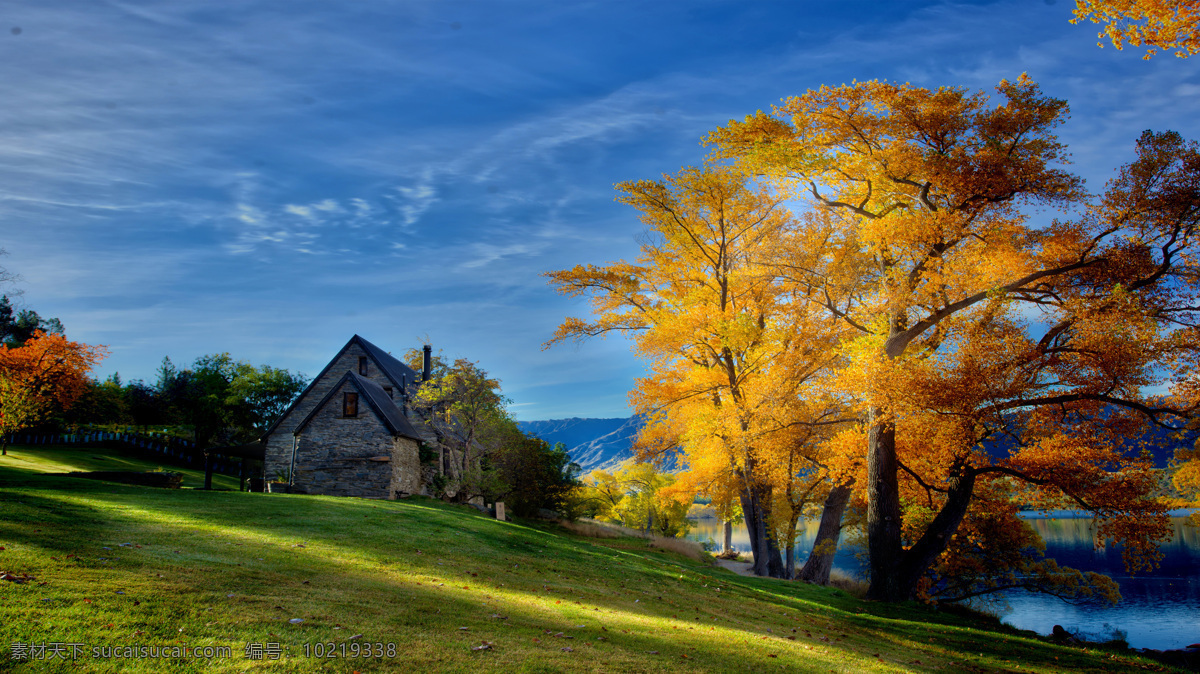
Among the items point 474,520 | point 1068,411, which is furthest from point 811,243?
point 474,520

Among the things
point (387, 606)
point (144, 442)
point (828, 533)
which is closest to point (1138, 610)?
point (828, 533)

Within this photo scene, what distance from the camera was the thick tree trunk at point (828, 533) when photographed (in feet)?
72.6

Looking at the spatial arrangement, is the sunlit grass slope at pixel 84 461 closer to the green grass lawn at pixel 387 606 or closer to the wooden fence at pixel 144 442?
the wooden fence at pixel 144 442

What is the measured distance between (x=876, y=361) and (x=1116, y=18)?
8621 mm

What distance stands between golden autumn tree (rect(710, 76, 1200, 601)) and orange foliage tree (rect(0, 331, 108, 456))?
164ft

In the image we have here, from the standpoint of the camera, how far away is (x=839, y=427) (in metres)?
22.1

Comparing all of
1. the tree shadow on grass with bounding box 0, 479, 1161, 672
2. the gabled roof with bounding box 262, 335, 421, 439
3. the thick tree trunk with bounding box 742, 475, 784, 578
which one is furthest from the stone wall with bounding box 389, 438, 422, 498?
the thick tree trunk with bounding box 742, 475, 784, 578

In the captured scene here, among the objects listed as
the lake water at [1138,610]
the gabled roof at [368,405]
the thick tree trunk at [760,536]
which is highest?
the gabled roof at [368,405]

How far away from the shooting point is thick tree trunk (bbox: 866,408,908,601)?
17000mm

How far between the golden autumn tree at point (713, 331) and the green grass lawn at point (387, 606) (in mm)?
5763

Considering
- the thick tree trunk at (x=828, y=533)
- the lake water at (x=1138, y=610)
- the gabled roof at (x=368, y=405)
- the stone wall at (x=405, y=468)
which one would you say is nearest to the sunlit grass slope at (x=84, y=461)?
the gabled roof at (x=368, y=405)

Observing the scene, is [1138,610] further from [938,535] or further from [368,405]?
[368,405]

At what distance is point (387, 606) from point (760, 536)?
18.9 m

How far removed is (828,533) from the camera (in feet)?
72.8
